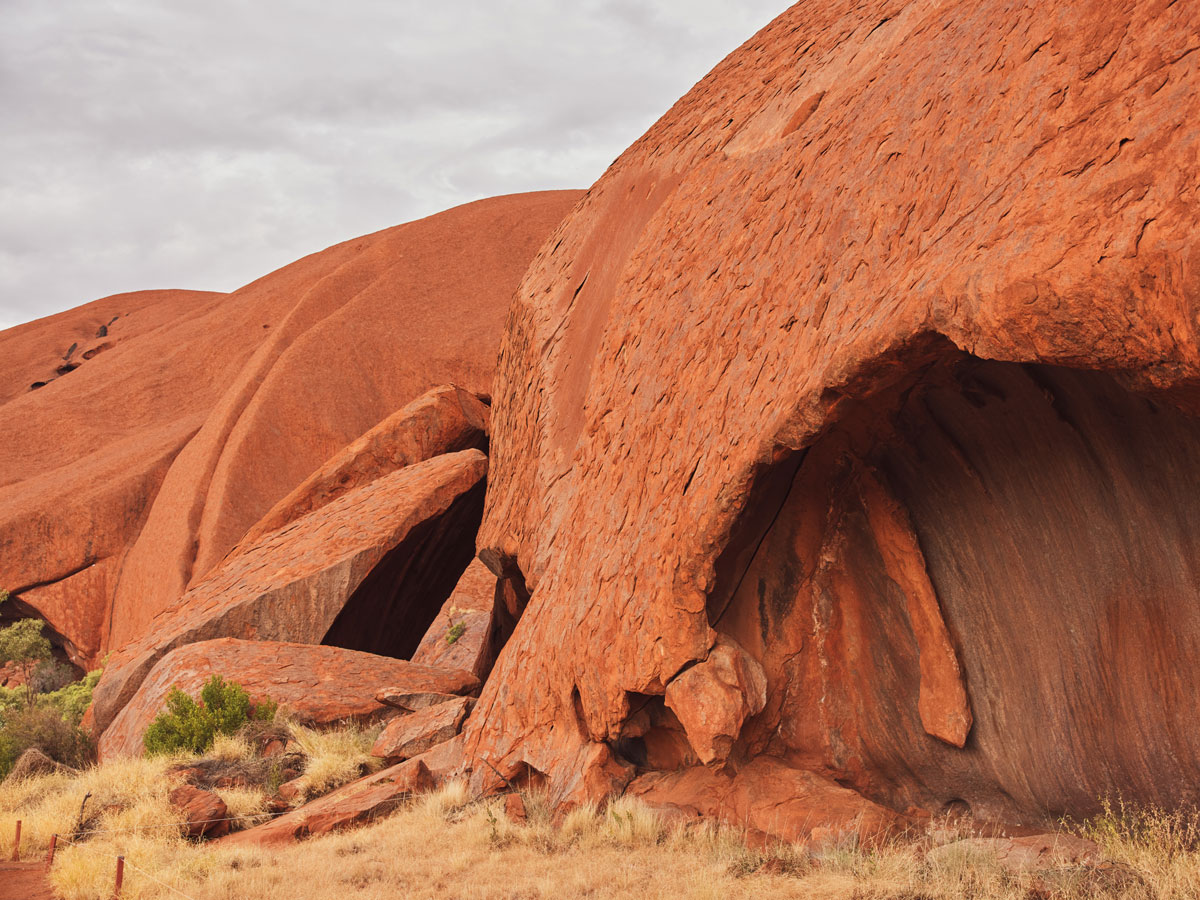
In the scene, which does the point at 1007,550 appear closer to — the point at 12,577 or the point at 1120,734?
the point at 1120,734

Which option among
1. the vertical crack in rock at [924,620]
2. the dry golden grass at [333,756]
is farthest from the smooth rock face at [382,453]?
the vertical crack in rock at [924,620]

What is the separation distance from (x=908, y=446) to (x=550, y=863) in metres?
4.13

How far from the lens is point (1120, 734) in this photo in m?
6.10

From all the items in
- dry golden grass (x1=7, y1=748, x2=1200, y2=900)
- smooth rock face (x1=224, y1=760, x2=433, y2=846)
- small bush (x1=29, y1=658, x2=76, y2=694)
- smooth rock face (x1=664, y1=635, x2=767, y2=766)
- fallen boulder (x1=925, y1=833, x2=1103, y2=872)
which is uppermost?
smooth rock face (x1=664, y1=635, x2=767, y2=766)

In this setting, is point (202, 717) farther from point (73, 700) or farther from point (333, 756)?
point (73, 700)

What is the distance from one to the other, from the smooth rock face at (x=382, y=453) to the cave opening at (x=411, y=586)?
2.79 meters

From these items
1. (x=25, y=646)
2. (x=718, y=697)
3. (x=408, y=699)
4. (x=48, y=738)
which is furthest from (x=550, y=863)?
(x=25, y=646)

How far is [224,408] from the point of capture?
26.5m

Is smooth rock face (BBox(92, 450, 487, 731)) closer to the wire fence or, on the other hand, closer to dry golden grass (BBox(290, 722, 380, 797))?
dry golden grass (BBox(290, 722, 380, 797))

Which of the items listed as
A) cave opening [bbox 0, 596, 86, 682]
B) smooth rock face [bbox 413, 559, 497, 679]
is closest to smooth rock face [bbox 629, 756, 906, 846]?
smooth rock face [bbox 413, 559, 497, 679]

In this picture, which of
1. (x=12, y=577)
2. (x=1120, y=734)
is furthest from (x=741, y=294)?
(x=12, y=577)

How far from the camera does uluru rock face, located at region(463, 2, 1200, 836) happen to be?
498cm

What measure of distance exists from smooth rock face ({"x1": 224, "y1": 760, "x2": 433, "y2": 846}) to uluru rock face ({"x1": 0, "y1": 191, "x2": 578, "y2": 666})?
539 inches

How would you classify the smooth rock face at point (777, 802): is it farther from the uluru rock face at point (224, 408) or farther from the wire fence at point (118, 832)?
the uluru rock face at point (224, 408)
